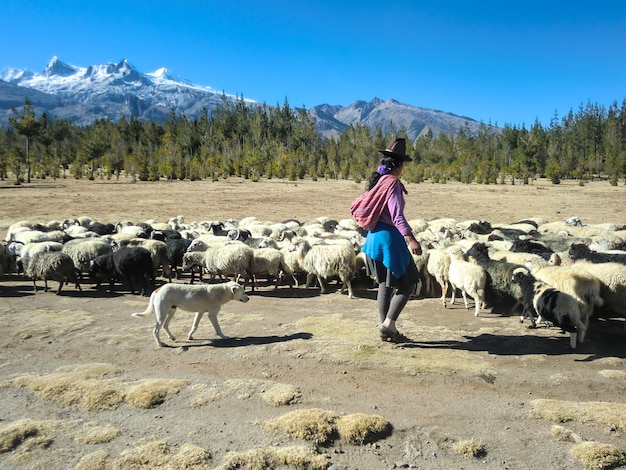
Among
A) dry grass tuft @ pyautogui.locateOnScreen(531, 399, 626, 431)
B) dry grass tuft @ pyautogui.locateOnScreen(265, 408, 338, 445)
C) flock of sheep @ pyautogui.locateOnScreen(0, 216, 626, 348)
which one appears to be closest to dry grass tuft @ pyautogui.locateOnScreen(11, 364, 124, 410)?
dry grass tuft @ pyautogui.locateOnScreen(265, 408, 338, 445)

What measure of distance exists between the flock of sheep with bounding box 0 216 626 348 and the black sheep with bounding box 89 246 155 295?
2 cm

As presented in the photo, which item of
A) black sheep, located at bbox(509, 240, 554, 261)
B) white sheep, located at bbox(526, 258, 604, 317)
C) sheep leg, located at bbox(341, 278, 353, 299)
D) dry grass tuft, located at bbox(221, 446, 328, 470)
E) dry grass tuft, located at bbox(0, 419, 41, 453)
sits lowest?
dry grass tuft, located at bbox(0, 419, 41, 453)

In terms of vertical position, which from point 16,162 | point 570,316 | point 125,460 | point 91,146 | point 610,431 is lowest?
point 125,460

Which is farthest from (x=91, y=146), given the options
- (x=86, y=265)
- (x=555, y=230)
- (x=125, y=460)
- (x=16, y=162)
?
(x=125, y=460)

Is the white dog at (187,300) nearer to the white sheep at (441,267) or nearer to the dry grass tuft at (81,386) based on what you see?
the dry grass tuft at (81,386)

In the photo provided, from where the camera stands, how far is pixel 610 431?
4180mm

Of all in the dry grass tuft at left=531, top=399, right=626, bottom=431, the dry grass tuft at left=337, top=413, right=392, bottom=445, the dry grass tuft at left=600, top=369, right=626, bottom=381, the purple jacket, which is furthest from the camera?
the purple jacket

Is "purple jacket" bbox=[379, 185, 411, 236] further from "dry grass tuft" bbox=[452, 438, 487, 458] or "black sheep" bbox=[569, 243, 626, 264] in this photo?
"black sheep" bbox=[569, 243, 626, 264]

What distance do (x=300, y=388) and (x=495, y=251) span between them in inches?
282

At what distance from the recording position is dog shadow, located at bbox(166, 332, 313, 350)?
667 centimetres

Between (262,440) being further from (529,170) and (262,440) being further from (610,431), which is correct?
(529,170)

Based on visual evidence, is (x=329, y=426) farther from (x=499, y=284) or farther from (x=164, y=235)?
(x=164, y=235)

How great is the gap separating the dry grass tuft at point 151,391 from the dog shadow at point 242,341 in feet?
4.18

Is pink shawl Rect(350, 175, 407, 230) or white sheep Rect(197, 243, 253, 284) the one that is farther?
white sheep Rect(197, 243, 253, 284)
